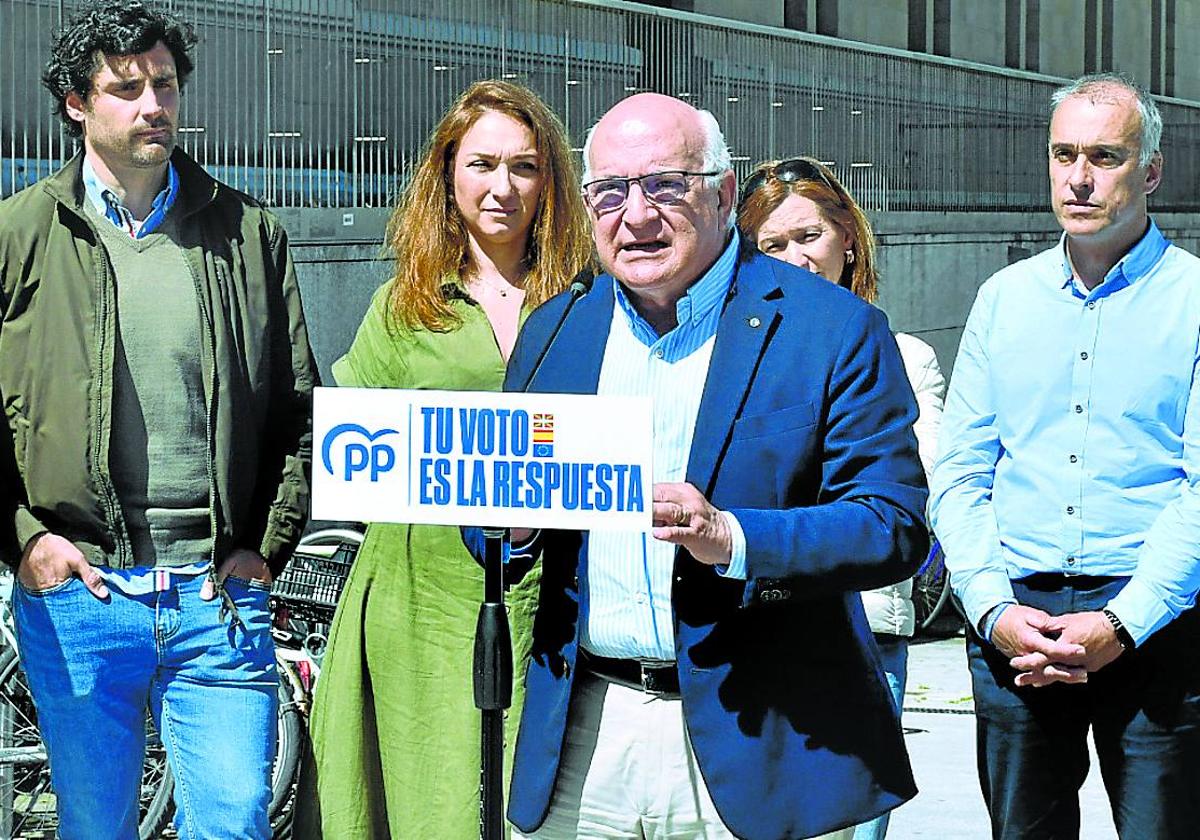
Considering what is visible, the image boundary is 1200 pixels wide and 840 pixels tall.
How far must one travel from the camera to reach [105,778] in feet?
14.7

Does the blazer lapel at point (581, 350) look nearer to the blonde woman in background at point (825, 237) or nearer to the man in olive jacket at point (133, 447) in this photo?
the man in olive jacket at point (133, 447)

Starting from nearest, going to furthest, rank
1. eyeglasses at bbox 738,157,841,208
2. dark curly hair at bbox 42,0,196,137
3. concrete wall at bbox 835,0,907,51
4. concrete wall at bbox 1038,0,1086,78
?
1. dark curly hair at bbox 42,0,196,137
2. eyeglasses at bbox 738,157,841,208
3. concrete wall at bbox 835,0,907,51
4. concrete wall at bbox 1038,0,1086,78

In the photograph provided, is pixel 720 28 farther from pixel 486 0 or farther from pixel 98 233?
pixel 98 233

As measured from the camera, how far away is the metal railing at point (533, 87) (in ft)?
36.3

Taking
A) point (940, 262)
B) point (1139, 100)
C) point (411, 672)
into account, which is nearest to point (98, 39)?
point (411, 672)

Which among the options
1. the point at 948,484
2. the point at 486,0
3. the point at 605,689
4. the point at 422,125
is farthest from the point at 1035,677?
the point at 486,0

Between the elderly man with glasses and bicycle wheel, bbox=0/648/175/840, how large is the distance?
3001 mm

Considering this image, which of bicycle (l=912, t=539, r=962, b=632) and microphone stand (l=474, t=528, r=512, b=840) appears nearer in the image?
microphone stand (l=474, t=528, r=512, b=840)

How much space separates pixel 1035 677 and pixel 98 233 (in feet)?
7.08

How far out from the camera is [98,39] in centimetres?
439

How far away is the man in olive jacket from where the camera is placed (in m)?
4.35

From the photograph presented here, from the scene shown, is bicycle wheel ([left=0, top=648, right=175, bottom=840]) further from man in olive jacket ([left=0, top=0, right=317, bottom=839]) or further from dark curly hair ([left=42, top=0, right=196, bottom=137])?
dark curly hair ([left=42, top=0, right=196, bottom=137])

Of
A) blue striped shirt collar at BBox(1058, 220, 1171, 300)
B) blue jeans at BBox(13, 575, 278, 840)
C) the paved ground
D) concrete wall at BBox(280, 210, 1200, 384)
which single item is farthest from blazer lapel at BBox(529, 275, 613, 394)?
concrete wall at BBox(280, 210, 1200, 384)

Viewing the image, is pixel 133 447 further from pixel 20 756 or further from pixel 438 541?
pixel 20 756
